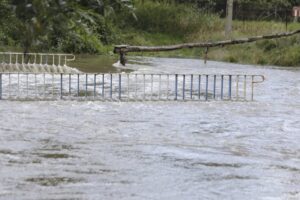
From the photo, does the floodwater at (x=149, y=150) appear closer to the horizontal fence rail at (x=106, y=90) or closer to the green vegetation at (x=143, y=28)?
the horizontal fence rail at (x=106, y=90)

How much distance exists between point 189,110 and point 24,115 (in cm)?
480

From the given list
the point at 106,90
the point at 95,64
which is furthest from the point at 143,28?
the point at 106,90

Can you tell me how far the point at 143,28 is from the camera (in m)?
52.1

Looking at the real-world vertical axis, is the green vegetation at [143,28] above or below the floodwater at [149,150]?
above

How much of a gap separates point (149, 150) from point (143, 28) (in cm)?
4004

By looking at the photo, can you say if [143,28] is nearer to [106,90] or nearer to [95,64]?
[95,64]

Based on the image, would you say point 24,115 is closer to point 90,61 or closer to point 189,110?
point 189,110

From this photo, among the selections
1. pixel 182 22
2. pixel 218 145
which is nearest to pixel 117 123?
pixel 218 145

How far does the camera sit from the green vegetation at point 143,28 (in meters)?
3.28

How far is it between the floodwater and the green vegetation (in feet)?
6.80

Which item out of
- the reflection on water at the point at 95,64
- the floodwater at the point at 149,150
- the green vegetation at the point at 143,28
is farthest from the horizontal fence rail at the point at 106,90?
the reflection on water at the point at 95,64

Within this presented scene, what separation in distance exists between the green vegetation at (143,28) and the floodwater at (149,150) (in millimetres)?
2072

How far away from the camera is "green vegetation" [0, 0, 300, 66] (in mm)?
3283

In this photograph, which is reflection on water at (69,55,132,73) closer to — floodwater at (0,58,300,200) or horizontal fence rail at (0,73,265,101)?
horizontal fence rail at (0,73,265,101)
